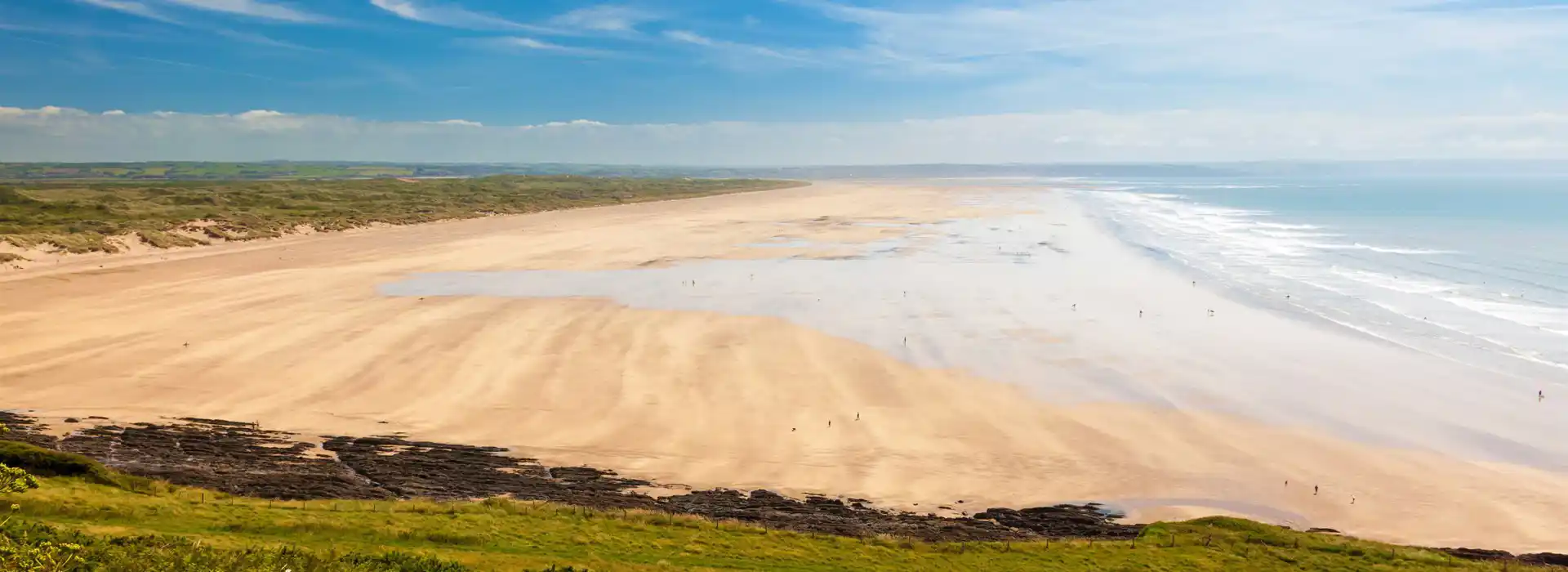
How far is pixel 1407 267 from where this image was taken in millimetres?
55500

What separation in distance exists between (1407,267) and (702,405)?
49.1 meters

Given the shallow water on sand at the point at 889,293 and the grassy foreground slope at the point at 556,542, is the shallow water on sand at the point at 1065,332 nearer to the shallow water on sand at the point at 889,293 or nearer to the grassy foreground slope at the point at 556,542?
the shallow water on sand at the point at 889,293

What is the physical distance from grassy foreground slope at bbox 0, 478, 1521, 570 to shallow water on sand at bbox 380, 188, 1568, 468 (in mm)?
10032

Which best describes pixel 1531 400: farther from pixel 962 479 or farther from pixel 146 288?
pixel 146 288

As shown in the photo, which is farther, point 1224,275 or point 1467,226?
point 1467,226

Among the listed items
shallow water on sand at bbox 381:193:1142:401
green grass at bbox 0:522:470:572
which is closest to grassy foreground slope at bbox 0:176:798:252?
shallow water on sand at bbox 381:193:1142:401

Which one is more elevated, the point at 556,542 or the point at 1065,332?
the point at 1065,332

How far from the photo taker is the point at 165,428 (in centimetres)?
2305

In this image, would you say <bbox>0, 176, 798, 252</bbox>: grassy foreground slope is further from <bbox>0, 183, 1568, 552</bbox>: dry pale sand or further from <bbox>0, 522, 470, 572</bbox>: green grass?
<bbox>0, 522, 470, 572</bbox>: green grass

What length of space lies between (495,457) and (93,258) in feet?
167

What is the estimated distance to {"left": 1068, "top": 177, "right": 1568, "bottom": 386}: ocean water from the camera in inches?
1393

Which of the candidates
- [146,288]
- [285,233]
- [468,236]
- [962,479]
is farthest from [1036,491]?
[285,233]

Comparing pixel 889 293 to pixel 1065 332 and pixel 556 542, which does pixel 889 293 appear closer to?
pixel 1065 332

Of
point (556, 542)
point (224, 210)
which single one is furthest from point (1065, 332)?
point (224, 210)
